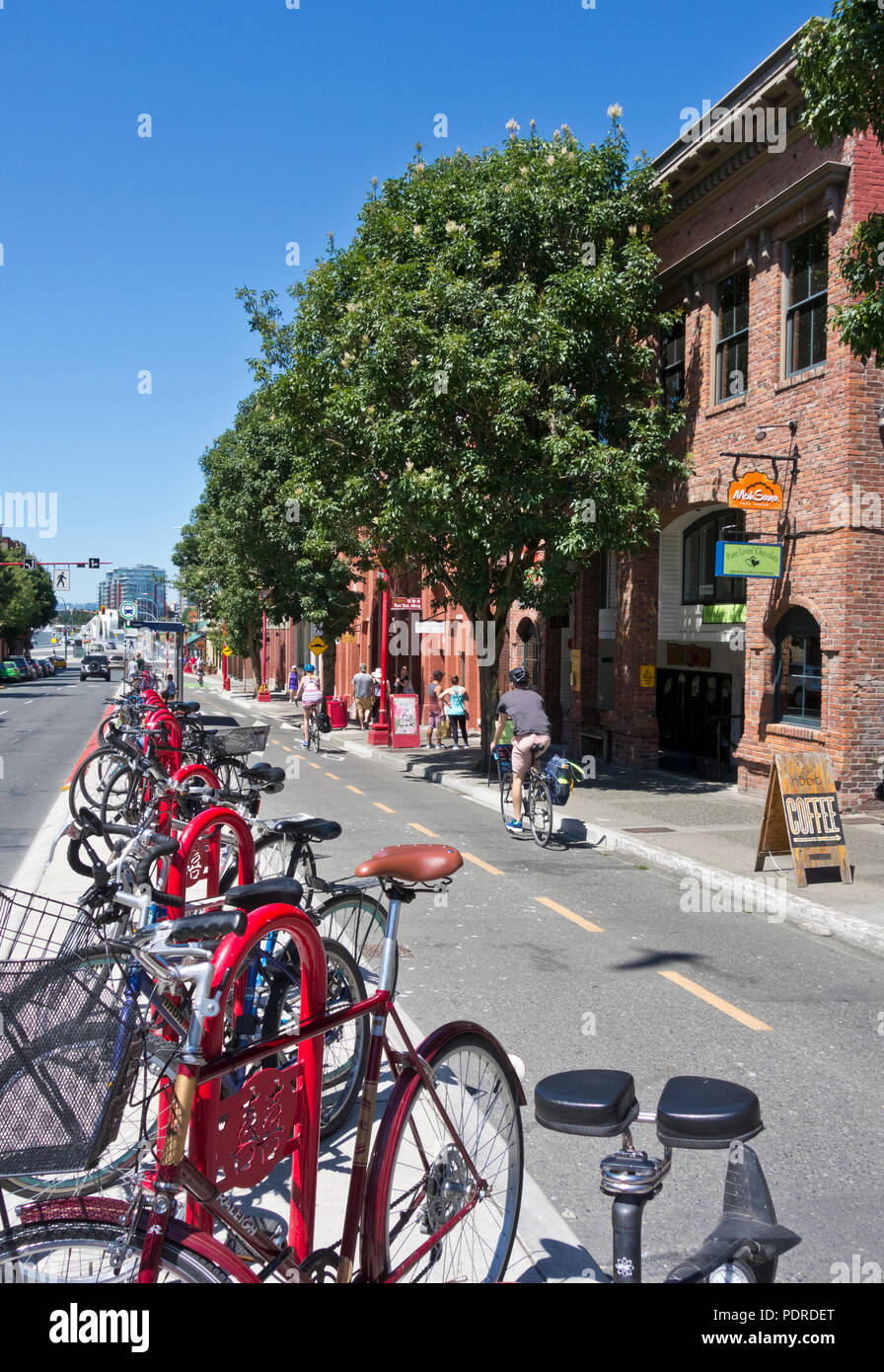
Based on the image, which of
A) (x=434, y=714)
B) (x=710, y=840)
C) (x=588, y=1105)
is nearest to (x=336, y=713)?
(x=434, y=714)

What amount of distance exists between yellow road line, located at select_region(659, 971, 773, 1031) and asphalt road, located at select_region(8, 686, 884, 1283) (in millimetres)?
A: 16

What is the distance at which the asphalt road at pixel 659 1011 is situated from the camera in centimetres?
398

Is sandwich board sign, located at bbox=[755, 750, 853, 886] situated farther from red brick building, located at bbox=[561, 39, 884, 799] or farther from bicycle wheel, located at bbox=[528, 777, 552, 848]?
red brick building, located at bbox=[561, 39, 884, 799]

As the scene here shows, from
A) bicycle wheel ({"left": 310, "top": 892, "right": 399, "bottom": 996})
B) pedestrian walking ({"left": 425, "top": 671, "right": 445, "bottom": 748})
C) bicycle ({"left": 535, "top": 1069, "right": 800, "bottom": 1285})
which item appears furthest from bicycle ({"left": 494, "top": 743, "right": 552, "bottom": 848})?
pedestrian walking ({"left": 425, "top": 671, "right": 445, "bottom": 748})

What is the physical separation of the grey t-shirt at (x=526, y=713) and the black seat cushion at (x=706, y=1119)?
10041 millimetres

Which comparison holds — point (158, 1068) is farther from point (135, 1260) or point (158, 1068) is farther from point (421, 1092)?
point (421, 1092)

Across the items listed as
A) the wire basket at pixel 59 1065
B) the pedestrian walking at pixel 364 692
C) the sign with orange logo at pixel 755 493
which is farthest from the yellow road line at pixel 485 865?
the pedestrian walking at pixel 364 692

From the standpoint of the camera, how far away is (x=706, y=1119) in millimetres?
2469

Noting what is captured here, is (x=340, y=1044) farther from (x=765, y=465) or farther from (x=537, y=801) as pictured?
(x=765, y=465)

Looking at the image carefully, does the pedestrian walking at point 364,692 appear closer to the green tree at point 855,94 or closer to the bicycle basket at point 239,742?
the bicycle basket at point 239,742

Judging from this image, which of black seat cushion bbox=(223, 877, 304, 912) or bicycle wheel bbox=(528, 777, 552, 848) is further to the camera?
bicycle wheel bbox=(528, 777, 552, 848)

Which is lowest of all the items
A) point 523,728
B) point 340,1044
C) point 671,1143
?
point 340,1044

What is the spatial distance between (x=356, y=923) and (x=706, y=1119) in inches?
97.1

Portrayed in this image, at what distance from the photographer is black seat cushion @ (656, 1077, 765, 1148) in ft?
8.10
